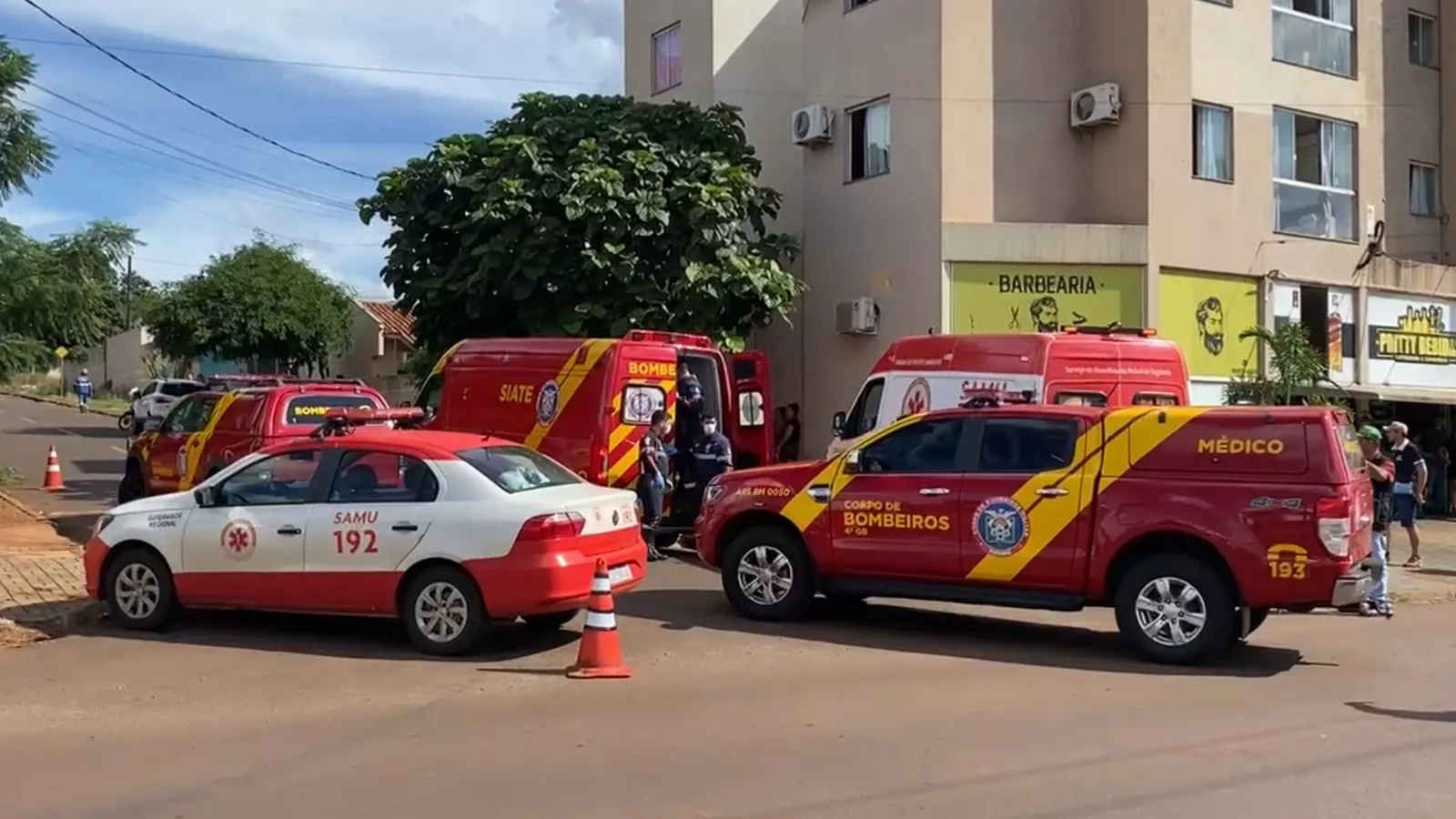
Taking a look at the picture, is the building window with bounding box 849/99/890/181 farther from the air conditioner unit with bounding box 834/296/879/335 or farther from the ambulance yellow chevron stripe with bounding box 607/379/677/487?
the ambulance yellow chevron stripe with bounding box 607/379/677/487

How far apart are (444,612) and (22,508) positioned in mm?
13286

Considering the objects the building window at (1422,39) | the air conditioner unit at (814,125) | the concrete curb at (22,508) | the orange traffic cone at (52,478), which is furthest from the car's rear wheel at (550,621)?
the building window at (1422,39)

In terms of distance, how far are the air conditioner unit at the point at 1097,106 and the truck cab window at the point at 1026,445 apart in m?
11.3

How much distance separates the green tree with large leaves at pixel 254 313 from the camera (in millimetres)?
45344

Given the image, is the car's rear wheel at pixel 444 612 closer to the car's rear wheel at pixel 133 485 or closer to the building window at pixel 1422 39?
the car's rear wheel at pixel 133 485

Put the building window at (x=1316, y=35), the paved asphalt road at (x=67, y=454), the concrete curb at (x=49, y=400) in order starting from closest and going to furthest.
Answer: the paved asphalt road at (x=67, y=454)
the building window at (x=1316, y=35)
the concrete curb at (x=49, y=400)

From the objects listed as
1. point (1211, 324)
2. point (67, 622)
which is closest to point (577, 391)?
point (67, 622)

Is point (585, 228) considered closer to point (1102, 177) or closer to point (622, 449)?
point (622, 449)

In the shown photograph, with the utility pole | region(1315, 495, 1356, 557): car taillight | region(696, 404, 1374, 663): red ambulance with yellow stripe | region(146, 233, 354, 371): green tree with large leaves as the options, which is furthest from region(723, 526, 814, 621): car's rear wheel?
the utility pole

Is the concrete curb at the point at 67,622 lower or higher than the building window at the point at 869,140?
lower

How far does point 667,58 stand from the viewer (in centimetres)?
2555

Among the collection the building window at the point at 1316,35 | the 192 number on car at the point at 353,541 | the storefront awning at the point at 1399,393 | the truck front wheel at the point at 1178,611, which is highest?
the building window at the point at 1316,35

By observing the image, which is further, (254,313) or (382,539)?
(254,313)

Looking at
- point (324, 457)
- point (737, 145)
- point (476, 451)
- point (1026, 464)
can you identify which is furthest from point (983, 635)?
point (737, 145)
